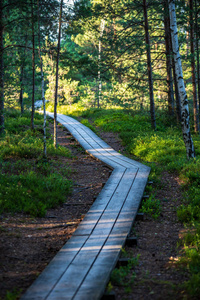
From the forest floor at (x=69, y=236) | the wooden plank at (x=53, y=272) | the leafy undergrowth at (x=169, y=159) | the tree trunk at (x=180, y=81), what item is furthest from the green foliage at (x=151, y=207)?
the tree trunk at (x=180, y=81)

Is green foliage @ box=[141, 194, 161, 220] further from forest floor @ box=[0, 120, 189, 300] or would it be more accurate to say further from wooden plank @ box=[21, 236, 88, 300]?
wooden plank @ box=[21, 236, 88, 300]

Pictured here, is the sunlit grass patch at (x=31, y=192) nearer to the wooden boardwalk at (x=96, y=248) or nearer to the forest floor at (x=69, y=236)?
the forest floor at (x=69, y=236)

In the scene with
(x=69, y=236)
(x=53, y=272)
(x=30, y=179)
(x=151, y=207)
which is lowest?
(x=53, y=272)

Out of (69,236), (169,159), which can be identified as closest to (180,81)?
(169,159)

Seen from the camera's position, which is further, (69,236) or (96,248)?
(69,236)

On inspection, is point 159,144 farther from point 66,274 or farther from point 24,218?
point 66,274

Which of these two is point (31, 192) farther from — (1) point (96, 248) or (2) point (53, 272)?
(2) point (53, 272)

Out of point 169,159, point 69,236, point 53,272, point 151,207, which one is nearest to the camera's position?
point 53,272

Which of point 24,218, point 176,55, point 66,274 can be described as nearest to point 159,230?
point 66,274

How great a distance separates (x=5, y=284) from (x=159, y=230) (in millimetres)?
3234

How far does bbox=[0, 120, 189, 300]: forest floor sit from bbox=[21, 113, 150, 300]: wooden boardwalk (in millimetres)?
319

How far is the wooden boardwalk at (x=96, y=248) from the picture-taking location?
340 centimetres

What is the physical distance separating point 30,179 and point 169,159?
213 inches

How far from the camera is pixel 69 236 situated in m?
5.46
